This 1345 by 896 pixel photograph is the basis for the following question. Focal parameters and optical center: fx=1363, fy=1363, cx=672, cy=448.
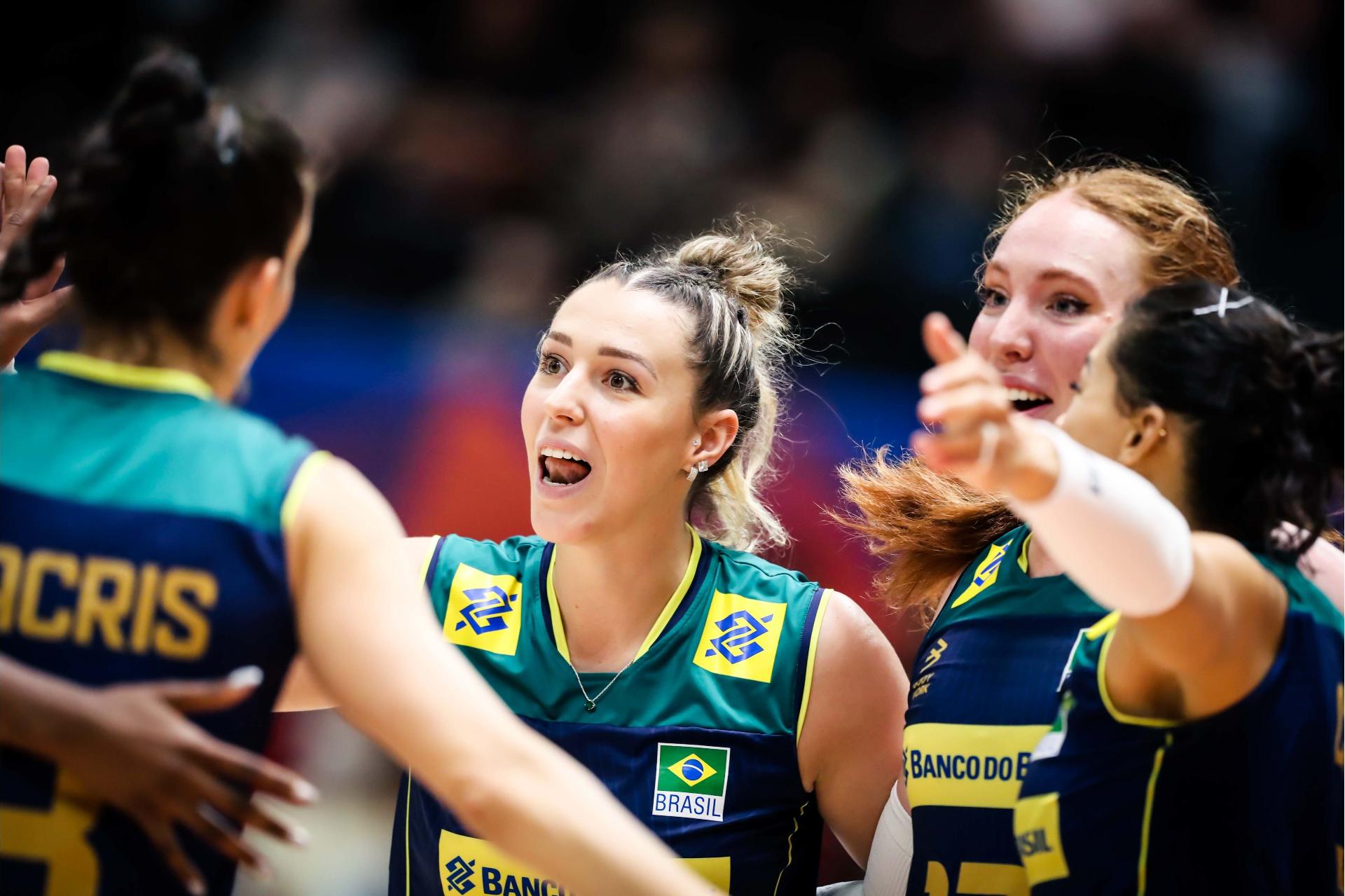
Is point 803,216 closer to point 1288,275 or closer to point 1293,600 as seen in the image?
point 1288,275

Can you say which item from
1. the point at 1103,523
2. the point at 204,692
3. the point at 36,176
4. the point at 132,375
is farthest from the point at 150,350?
the point at 36,176

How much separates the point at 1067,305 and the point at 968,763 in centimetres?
109

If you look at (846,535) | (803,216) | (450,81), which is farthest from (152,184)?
(803,216)

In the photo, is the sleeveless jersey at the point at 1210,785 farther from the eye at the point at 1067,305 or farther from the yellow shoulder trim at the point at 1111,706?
the eye at the point at 1067,305

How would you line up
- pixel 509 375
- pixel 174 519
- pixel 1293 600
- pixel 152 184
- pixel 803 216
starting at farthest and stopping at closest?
pixel 803 216 < pixel 509 375 < pixel 1293 600 < pixel 152 184 < pixel 174 519

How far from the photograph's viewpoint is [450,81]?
249 inches

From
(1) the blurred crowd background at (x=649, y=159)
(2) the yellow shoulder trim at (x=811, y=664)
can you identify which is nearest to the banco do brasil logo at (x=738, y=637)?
(2) the yellow shoulder trim at (x=811, y=664)

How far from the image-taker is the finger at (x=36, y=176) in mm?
3047

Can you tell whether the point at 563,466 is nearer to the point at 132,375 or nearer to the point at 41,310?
the point at 41,310

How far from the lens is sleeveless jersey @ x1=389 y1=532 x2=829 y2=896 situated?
3.04 metres

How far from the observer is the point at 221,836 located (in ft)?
5.62

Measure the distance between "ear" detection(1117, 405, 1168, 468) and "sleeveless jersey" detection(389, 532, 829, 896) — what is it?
3.40 ft

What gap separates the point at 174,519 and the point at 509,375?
3741mm

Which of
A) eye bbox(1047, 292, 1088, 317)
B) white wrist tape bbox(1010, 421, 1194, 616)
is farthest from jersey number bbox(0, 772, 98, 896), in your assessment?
eye bbox(1047, 292, 1088, 317)
